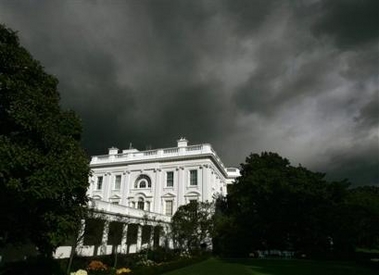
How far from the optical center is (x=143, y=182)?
39875 millimetres

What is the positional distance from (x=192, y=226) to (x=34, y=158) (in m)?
21.4

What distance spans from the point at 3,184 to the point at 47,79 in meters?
4.20

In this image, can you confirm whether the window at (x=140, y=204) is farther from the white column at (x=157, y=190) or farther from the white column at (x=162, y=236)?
the white column at (x=162, y=236)

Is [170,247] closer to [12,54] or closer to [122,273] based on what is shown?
[122,273]

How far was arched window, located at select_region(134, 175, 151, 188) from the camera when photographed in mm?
39562

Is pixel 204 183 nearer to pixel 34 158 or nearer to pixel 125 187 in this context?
pixel 125 187

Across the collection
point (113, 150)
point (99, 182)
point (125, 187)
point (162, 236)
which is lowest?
point (162, 236)

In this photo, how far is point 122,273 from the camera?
45.0 feet

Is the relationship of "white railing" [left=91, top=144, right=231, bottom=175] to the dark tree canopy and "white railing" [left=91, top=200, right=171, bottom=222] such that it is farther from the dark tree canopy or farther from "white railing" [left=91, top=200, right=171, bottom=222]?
"white railing" [left=91, top=200, right=171, bottom=222]

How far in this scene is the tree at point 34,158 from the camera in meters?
9.02

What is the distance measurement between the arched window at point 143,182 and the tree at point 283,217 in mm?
11274

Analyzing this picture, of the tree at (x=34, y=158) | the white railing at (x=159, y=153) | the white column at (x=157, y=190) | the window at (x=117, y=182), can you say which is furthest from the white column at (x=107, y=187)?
the tree at (x=34, y=158)

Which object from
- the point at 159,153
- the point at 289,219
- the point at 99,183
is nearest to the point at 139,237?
the point at 159,153

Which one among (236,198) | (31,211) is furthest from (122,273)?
(236,198)
